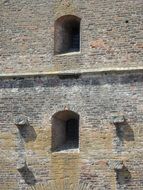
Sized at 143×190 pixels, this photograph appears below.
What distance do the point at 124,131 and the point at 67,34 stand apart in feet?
9.67

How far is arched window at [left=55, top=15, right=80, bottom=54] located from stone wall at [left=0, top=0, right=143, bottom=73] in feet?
0.45

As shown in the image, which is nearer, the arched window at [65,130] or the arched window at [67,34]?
the arched window at [65,130]

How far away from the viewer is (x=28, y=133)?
16.6 m

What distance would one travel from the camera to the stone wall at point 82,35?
16328 mm

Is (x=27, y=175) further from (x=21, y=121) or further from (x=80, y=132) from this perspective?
(x=80, y=132)

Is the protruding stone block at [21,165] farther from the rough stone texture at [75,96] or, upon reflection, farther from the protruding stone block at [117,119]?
the protruding stone block at [117,119]

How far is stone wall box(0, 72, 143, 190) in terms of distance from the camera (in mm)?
15781

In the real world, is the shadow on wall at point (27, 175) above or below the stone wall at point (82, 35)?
below

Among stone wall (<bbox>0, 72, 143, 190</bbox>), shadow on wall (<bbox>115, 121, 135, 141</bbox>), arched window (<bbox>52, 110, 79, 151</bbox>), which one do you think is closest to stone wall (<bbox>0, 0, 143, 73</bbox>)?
stone wall (<bbox>0, 72, 143, 190</bbox>)

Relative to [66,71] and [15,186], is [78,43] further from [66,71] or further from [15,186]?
[15,186]

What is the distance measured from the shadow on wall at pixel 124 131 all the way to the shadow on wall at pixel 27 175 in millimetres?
2219

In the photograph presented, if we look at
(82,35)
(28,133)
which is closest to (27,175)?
(28,133)

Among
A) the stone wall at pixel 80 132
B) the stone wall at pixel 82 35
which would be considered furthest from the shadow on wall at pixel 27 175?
the stone wall at pixel 82 35

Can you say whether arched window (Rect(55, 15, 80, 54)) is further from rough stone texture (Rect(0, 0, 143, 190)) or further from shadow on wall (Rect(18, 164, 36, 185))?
shadow on wall (Rect(18, 164, 36, 185))
